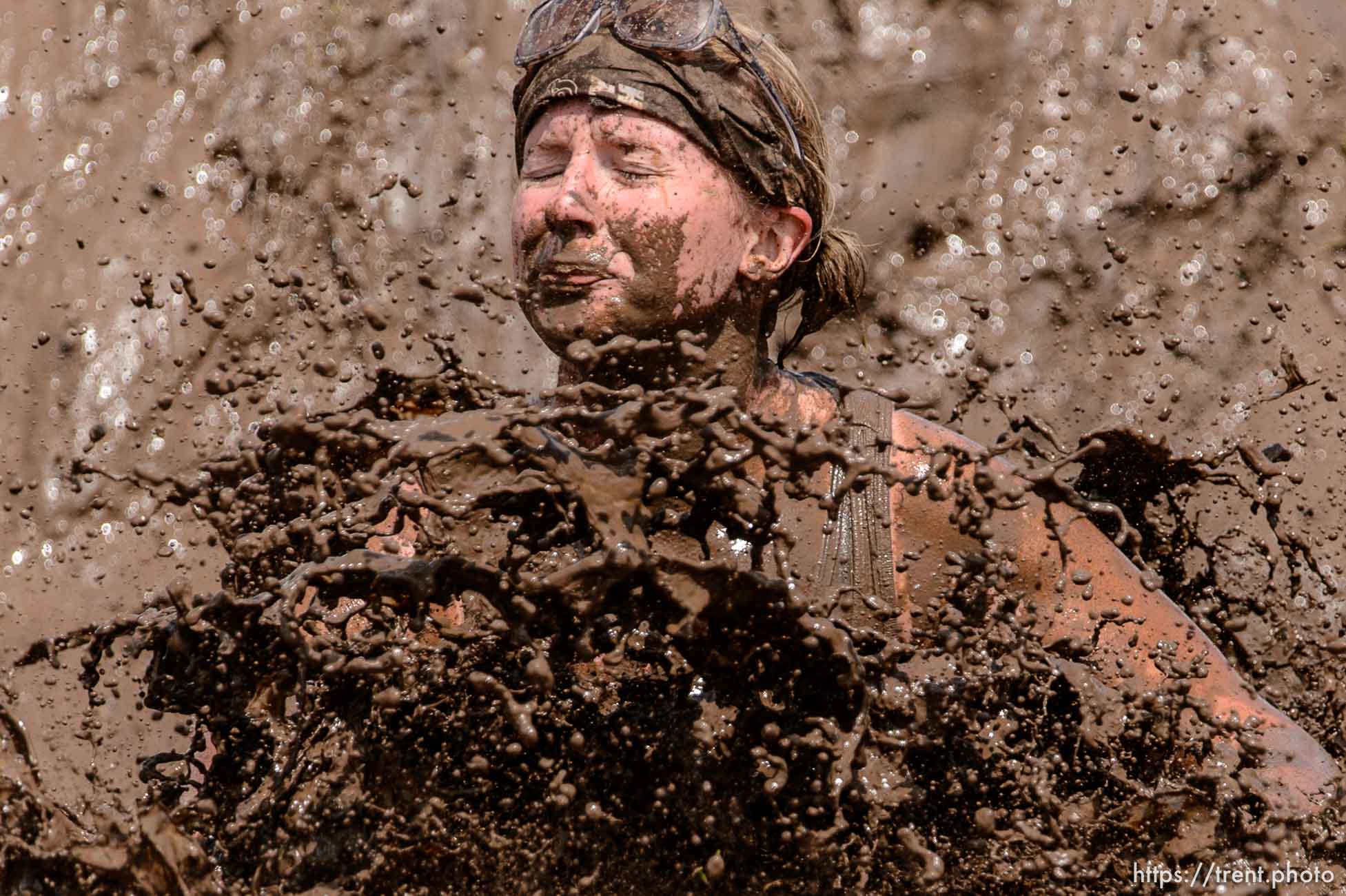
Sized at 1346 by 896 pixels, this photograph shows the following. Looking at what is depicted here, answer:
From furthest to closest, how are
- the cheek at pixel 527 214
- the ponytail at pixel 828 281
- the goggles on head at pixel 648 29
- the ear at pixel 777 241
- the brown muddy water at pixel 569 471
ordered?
the ponytail at pixel 828 281, the ear at pixel 777 241, the goggles on head at pixel 648 29, the cheek at pixel 527 214, the brown muddy water at pixel 569 471

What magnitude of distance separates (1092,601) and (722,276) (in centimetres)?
91

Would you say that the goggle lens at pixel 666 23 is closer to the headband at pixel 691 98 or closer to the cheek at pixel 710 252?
the headband at pixel 691 98

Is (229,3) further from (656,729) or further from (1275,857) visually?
(1275,857)

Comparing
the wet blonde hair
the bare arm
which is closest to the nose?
the wet blonde hair

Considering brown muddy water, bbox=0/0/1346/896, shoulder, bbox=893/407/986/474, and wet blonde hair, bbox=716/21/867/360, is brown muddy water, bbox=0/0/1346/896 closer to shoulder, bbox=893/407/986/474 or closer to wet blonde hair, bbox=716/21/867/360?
shoulder, bbox=893/407/986/474

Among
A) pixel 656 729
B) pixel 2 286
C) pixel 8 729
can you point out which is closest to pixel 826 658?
pixel 656 729

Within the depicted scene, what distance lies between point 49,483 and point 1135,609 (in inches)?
120

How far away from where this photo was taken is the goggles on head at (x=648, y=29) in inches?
112

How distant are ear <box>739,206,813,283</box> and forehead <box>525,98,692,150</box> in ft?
0.84

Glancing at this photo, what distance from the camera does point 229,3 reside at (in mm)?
4859

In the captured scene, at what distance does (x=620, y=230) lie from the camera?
2703 millimetres

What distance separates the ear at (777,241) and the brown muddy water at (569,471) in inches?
17.9

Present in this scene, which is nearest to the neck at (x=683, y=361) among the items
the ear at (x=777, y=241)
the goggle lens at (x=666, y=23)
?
the ear at (x=777, y=241)

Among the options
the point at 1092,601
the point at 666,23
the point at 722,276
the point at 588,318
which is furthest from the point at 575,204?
the point at 1092,601
